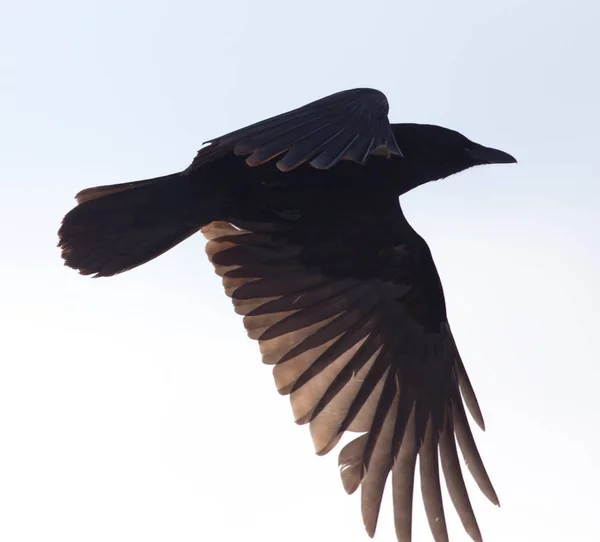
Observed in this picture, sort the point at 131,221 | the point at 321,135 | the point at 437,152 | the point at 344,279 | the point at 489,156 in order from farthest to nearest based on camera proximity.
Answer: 1. the point at 344,279
2. the point at 489,156
3. the point at 437,152
4. the point at 131,221
5. the point at 321,135

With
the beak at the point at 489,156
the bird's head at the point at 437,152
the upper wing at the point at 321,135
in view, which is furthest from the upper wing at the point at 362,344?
the upper wing at the point at 321,135

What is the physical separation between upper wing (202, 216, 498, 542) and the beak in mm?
512

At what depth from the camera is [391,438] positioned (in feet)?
23.4

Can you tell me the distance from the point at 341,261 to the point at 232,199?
877 millimetres

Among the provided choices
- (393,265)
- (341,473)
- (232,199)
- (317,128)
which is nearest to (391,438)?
(341,473)

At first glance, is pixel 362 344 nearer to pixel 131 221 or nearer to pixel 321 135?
pixel 131 221

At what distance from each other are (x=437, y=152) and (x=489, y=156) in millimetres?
319

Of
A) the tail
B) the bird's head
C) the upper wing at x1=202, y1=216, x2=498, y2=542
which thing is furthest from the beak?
the tail

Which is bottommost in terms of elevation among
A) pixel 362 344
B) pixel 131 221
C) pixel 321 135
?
pixel 362 344

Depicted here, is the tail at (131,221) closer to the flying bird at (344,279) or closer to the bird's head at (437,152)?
the flying bird at (344,279)

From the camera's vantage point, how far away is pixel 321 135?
585cm

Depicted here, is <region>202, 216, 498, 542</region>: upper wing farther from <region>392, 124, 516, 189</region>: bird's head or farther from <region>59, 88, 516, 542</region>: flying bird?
<region>392, 124, 516, 189</region>: bird's head

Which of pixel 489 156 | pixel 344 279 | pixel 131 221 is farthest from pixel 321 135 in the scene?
pixel 344 279

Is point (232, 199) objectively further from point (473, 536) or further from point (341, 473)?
point (473, 536)
